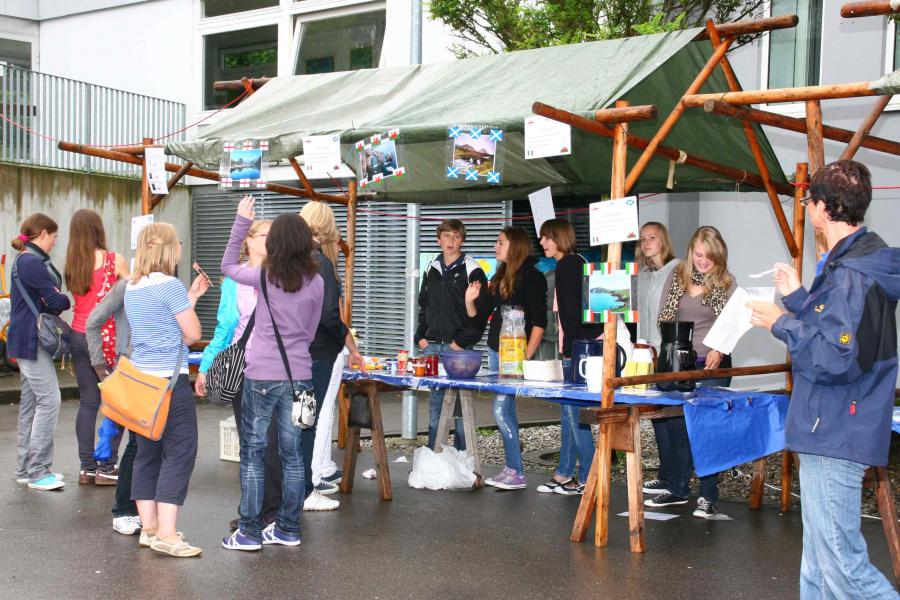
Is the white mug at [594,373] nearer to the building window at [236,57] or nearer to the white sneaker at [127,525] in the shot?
the white sneaker at [127,525]

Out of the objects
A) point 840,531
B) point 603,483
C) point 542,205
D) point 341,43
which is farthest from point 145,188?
point 341,43

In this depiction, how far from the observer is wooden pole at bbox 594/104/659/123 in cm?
584

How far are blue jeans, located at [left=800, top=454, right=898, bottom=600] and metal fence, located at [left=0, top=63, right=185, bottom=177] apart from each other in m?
15.0

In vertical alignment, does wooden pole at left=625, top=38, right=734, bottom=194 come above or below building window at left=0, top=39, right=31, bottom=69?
below

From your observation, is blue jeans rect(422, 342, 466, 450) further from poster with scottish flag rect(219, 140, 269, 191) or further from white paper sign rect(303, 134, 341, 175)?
poster with scottish flag rect(219, 140, 269, 191)

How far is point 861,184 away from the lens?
12.5ft

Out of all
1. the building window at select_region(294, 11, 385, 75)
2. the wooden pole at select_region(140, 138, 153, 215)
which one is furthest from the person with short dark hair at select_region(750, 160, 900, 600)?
the building window at select_region(294, 11, 385, 75)

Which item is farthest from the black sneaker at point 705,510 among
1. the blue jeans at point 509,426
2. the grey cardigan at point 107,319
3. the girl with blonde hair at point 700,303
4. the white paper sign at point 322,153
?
the grey cardigan at point 107,319

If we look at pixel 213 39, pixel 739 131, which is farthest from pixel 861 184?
pixel 213 39

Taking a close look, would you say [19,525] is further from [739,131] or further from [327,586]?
[739,131]

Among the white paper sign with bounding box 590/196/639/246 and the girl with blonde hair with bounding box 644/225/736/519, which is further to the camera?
the girl with blonde hair with bounding box 644/225/736/519

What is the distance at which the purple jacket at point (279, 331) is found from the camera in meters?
5.71

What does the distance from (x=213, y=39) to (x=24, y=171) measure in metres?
4.07

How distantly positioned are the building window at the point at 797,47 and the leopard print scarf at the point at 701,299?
563 cm
